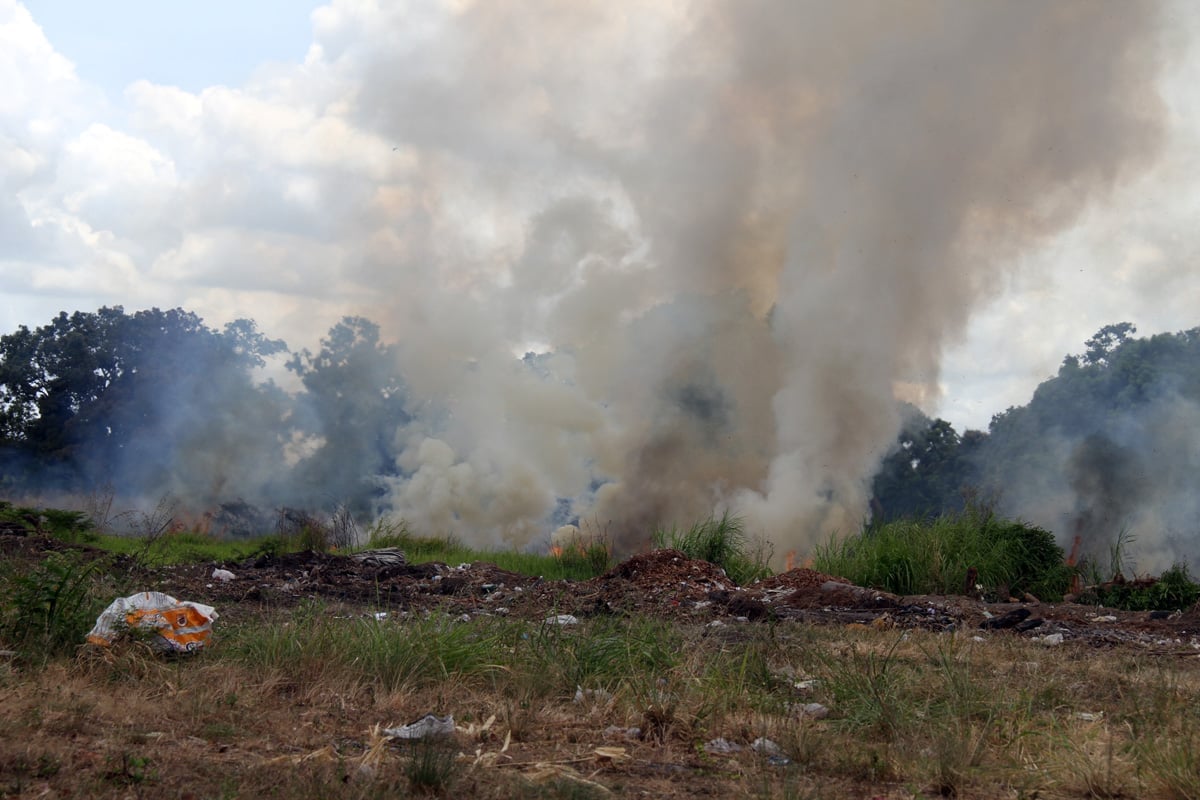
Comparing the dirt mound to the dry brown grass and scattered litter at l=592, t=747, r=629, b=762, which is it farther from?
scattered litter at l=592, t=747, r=629, b=762

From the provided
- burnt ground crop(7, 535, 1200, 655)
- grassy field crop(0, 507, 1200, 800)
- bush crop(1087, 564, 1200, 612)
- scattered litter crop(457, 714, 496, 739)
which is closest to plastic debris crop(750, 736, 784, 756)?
grassy field crop(0, 507, 1200, 800)

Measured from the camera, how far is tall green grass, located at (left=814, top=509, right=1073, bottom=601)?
11.9 m

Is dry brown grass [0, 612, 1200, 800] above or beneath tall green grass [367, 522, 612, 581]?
beneath

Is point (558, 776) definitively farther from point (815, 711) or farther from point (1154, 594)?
point (1154, 594)

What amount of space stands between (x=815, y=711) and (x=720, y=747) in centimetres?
72

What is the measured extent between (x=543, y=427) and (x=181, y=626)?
1986 cm

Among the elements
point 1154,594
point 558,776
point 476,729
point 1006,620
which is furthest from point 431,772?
point 1154,594

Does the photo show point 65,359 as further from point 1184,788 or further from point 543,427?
point 1184,788

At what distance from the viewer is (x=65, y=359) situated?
77.9 feet

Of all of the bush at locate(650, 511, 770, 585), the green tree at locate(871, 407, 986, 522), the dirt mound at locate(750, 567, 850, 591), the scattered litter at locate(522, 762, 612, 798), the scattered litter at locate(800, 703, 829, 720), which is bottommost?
the scattered litter at locate(522, 762, 612, 798)

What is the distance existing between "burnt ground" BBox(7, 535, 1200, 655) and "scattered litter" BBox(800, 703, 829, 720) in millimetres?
2322

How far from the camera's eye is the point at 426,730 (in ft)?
12.4

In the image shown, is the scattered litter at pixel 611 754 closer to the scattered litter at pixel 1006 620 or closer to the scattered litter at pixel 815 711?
the scattered litter at pixel 815 711

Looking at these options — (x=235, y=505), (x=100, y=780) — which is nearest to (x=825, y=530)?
(x=235, y=505)
